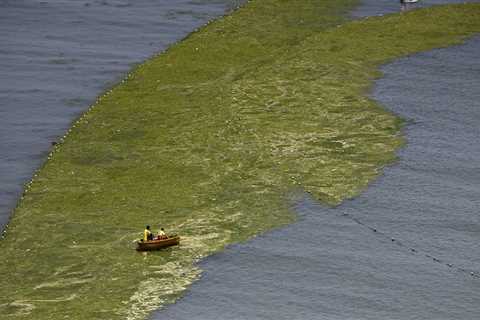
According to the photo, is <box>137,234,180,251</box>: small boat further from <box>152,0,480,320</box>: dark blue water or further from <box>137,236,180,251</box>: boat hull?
<box>152,0,480,320</box>: dark blue water

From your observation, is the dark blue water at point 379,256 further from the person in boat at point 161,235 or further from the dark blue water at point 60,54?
the dark blue water at point 60,54

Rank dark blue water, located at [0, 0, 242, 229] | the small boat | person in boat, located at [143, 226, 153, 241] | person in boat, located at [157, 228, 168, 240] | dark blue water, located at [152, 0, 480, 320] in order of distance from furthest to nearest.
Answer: dark blue water, located at [0, 0, 242, 229], person in boat, located at [157, 228, 168, 240], the small boat, person in boat, located at [143, 226, 153, 241], dark blue water, located at [152, 0, 480, 320]

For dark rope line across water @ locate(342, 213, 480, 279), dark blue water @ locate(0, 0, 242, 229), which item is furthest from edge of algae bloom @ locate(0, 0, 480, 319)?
dark rope line across water @ locate(342, 213, 480, 279)

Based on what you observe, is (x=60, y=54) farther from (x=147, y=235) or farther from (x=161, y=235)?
(x=147, y=235)

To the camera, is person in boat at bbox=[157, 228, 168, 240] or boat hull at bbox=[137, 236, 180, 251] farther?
person in boat at bbox=[157, 228, 168, 240]

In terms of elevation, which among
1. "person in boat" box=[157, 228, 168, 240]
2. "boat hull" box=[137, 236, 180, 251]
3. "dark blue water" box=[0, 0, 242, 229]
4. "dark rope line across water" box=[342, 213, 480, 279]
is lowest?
"dark rope line across water" box=[342, 213, 480, 279]

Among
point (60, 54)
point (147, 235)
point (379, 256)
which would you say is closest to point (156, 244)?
point (147, 235)
